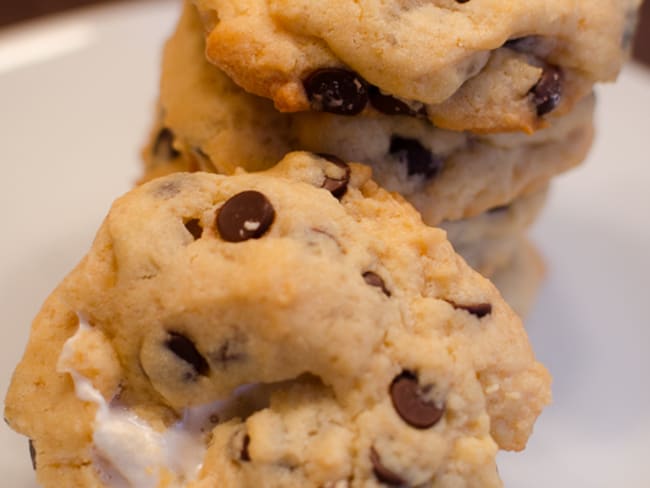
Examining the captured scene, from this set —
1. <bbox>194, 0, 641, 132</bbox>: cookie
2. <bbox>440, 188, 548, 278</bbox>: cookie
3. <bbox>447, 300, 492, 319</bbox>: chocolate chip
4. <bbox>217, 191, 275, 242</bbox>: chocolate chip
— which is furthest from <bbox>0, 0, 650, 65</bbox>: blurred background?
<bbox>217, 191, 275, 242</bbox>: chocolate chip

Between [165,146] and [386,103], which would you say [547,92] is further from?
[165,146]

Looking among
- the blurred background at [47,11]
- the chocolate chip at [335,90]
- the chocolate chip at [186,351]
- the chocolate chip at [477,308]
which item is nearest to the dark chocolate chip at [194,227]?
the chocolate chip at [186,351]

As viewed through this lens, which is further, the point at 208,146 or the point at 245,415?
the point at 208,146

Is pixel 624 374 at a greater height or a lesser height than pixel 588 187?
lesser

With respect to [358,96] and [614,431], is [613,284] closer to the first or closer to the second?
[614,431]

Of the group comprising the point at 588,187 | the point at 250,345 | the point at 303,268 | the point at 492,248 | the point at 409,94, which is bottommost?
the point at 250,345

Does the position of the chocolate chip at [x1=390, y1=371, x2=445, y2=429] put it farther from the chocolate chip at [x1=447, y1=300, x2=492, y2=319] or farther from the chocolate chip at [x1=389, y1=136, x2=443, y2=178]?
the chocolate chip at [x1=389, y1=136, x2=443, y2=178]

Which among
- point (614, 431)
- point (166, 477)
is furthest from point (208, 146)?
point (614, 431)
